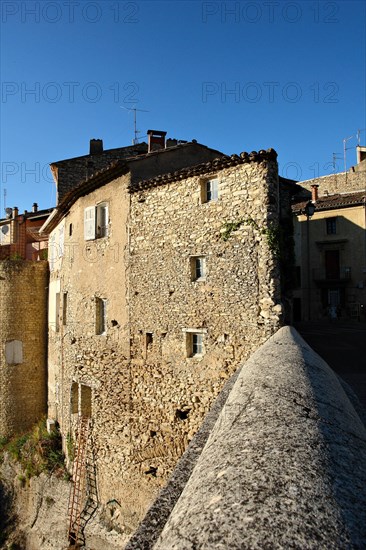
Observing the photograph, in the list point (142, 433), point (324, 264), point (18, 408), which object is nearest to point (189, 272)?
point (142, 433)

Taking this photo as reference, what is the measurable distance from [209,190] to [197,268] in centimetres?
197

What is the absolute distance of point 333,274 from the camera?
88.8 feet

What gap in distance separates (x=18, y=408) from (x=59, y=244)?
734 centimetres

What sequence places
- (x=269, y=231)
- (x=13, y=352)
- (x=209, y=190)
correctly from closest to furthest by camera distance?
(x=269, y=231) < (x=209, y=190) < (x=13, y=352)

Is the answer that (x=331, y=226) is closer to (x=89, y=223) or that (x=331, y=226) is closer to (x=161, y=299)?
(x=89, y=223)

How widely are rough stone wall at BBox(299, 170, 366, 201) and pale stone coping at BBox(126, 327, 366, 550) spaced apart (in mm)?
30422

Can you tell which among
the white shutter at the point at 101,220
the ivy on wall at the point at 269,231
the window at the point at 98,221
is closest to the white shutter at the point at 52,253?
the window at the point at 98,221

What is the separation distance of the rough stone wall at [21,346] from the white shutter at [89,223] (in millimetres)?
6255

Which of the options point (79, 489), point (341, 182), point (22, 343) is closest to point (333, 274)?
point (341, 182)

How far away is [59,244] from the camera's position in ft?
53.9

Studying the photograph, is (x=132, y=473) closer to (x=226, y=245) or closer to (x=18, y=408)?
(x=226, y=245)

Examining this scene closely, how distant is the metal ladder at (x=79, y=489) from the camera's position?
462 inches

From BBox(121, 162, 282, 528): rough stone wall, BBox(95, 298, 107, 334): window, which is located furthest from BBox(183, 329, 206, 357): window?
BBox(95, 298, 107, 334): window

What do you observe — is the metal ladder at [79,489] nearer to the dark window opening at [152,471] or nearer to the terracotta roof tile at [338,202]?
the dark window opening at [152,471]
